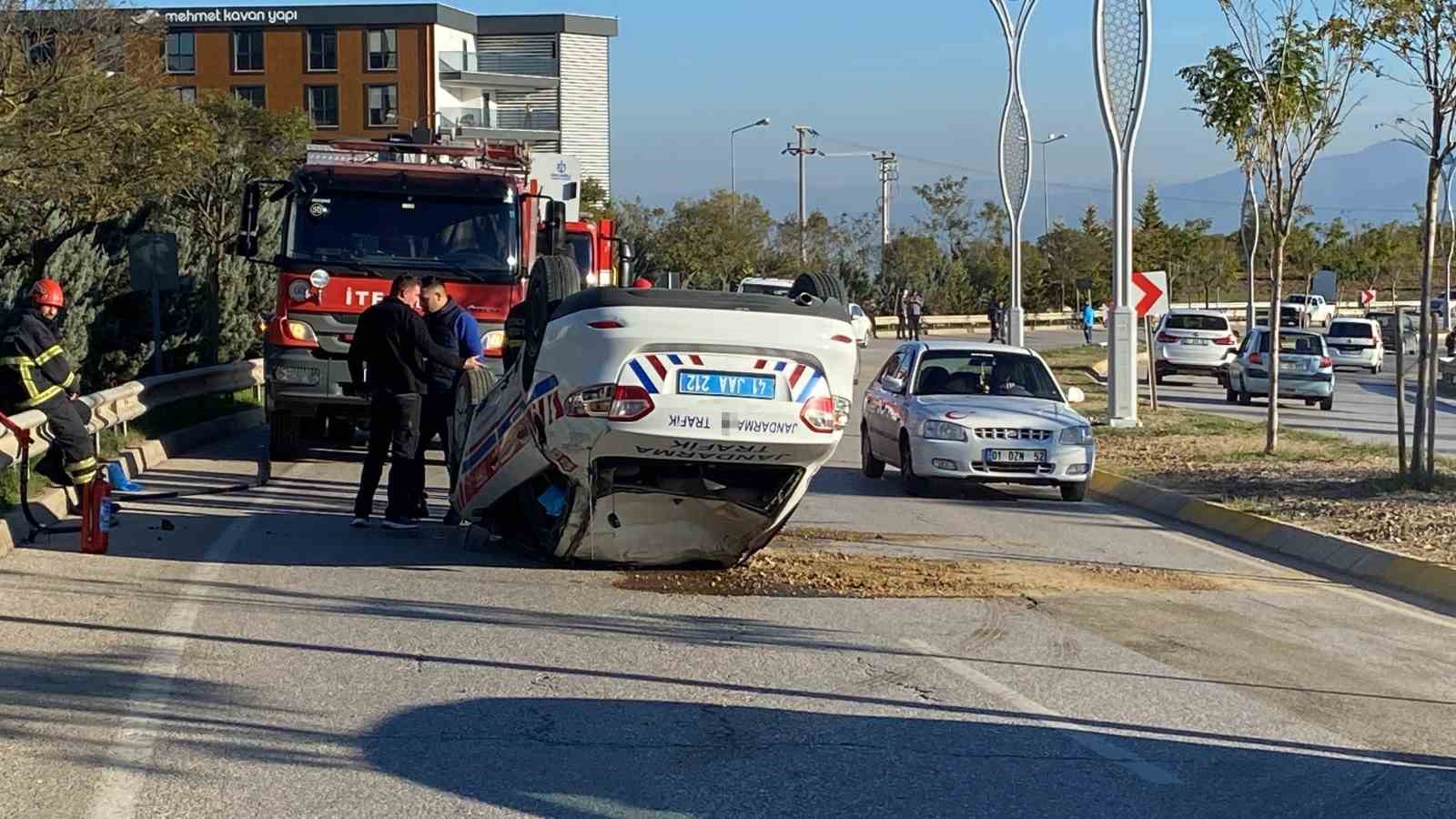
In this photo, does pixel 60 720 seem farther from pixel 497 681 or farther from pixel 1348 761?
pixel 1348 761

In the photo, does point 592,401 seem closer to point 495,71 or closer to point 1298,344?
point 1298,344

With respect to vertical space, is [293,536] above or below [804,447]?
below

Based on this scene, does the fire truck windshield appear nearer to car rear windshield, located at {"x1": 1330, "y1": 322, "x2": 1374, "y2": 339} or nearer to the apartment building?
car rear windshield, located at {"x1": 1330, "y1": 322, "x2": 1374, "y2": 339}

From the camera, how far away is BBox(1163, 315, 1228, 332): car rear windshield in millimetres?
38125

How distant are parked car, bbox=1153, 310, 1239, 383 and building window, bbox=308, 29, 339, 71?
5210 centimetres

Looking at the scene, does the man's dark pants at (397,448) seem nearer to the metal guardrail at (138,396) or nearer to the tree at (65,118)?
the metal guardrail at (138,396)

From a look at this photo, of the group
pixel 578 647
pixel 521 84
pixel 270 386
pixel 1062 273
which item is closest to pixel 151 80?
pixel 270 386

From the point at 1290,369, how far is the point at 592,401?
25.2 meters

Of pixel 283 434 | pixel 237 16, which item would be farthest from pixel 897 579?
pixel 237 16

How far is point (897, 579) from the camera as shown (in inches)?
426

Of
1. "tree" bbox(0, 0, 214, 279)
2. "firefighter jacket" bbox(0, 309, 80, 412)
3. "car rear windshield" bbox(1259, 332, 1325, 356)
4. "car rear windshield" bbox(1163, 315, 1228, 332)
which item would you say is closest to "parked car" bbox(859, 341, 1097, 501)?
"firefighter jacket" bbox(0, 309, 80, 412)

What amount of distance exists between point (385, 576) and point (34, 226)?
18.7m

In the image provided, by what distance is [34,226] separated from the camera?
26594 millimetres

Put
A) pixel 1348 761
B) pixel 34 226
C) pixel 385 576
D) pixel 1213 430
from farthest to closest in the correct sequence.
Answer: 1. pixel 34 226
2. pixel 1213 430
3. pixel 385 576
4. pixel 1348 761
